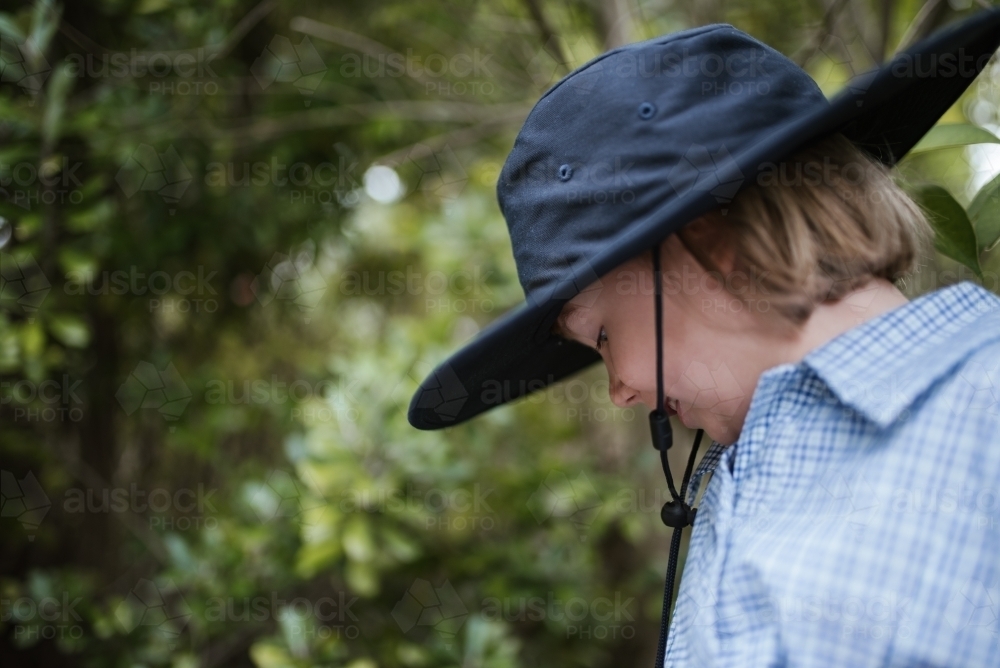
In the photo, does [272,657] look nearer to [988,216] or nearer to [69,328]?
[69,328]

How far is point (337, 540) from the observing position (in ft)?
5.01

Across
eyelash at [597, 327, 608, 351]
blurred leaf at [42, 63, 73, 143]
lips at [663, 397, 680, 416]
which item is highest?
blurred leaf at [42, 63, 73, 143]

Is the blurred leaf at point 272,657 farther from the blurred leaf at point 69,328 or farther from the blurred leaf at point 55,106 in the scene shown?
the blurred leaf at point 55,106

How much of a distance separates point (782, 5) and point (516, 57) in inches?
29.0

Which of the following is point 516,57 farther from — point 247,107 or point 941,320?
point 941,320

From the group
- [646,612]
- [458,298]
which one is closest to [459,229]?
[458,298]

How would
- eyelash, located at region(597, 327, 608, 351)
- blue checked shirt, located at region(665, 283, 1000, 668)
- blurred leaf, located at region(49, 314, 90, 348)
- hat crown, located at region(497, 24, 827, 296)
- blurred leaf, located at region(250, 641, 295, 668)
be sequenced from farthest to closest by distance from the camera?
blurred leaf, located at region(49, 314, 90, 348)
blurred leaf, located at region(250, 641, 295, 668)
eyelash, located at region(597, 327, 608, 351)
hat crown, located at region(497, 24, 827, 296)
blue checked shirt, located at region(665, 283, 1000, 668)

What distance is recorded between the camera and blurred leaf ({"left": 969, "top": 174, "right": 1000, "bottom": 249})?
3.02ft

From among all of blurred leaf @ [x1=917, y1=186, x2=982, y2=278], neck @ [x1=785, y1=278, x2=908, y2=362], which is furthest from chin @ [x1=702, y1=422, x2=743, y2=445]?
blurred leaf @ [x1=917, y1=186, x2=982, y2=278]

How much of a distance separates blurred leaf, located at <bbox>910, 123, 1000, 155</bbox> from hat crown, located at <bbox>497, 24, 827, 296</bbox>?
227 millimetres

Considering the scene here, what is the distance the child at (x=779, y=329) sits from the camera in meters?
0.62

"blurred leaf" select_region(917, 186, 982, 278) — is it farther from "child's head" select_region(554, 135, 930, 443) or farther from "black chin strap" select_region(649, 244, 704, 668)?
"black chin strap" select_region(649, 244, 704, 668)

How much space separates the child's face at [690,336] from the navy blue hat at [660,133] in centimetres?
7

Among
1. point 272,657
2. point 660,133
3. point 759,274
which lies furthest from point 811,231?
point 272,657
